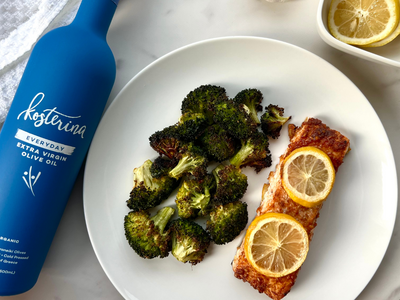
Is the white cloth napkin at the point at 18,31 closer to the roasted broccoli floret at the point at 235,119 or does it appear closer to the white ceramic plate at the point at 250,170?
the white ceramic plate at the point at 250,170

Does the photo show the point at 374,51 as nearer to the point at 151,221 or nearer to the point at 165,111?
the point at 165,111

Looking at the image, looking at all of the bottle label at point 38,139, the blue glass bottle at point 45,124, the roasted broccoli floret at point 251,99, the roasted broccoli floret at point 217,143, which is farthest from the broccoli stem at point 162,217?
the roasted broccoli floret at point 251,99

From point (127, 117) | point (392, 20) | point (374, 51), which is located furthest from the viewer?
point (127, 117)

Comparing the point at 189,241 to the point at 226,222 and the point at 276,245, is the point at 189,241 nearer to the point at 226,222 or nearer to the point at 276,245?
the point at 226,222

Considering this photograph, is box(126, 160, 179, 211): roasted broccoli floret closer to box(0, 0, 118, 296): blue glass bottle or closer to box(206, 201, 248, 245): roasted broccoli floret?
box(206, 201, 248, 245): roasted broccoli floret

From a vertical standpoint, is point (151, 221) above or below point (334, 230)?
above

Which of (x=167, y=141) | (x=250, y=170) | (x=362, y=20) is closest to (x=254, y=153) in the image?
(x=250, y=170)

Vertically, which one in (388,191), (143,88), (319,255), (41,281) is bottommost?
(319,255)

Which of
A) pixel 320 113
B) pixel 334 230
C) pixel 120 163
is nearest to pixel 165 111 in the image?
pixel 120 163
